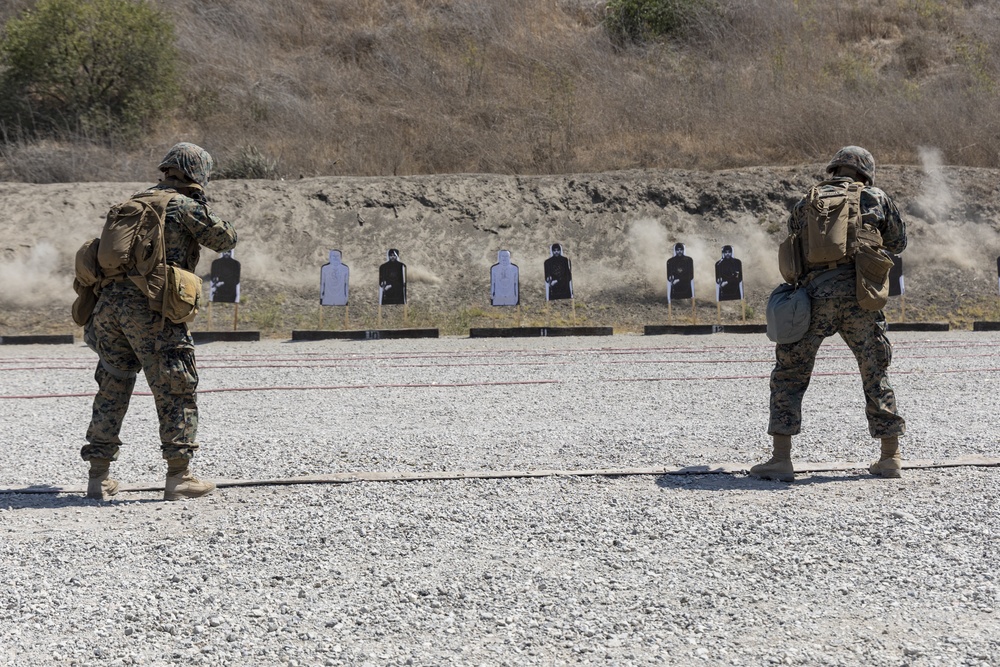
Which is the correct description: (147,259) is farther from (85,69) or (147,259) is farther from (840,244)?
(85,69)

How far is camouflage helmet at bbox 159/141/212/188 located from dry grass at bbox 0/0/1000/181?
16477 mm

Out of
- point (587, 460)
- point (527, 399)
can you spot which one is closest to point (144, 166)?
point (527, 399)

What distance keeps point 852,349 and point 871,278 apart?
35cm

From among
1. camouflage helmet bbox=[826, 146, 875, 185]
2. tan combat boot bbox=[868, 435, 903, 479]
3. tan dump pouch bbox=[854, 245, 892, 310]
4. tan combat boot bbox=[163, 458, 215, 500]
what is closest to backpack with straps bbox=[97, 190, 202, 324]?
tan combat boot bbox=[163, 458, 215, 500]

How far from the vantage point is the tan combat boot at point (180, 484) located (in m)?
4.73

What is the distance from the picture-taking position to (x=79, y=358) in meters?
12.4

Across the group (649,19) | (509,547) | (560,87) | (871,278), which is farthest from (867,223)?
(649,19)

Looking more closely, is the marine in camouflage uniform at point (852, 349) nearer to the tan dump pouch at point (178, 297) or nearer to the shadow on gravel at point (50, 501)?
the tan dump pouch at point (178, 297)

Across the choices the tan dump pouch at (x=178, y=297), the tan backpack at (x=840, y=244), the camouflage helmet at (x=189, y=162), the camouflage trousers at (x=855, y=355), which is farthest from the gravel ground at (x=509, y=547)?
the camouflage helmet at (x=189, y=162)

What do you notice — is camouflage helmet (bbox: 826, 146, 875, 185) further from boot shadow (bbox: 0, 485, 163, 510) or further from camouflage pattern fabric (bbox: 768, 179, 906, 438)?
boot shadow (bbox: 0, 485, 163, 510)

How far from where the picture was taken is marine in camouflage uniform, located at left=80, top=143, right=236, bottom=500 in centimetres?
462

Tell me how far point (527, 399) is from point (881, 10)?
25863 millimetres

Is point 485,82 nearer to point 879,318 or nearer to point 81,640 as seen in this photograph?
point 879,318

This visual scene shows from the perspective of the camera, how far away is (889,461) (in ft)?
16.5
